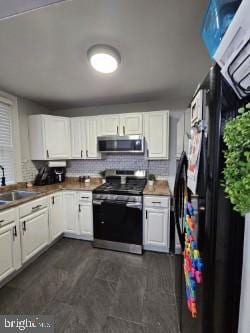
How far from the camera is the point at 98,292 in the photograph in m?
1.68

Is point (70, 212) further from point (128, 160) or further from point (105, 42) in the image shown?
point (105, 42)

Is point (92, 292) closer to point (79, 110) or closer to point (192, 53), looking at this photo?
point (192, 53)

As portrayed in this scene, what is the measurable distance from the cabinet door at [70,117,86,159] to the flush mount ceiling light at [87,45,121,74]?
1441 mm

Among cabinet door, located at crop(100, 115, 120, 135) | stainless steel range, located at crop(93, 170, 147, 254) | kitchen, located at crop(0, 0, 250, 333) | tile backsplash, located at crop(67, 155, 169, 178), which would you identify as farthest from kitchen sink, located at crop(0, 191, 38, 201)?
cabinet door, located at crop(100, 115, 120, 135)

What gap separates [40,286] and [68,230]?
0.98m

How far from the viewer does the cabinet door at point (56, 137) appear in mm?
2756

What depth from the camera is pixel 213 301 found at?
2.21 feet

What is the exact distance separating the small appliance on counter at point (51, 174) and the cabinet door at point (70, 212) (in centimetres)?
50

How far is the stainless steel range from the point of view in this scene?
229cm

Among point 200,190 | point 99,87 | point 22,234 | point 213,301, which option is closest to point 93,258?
point 22,234

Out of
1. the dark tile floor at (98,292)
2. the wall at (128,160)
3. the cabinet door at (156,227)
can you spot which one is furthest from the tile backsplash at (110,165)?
the dark tile floor at (98,292)

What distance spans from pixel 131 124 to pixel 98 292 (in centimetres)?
229

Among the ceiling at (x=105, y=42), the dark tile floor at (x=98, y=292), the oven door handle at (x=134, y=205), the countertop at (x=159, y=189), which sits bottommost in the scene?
the dark tile floor at (x=98, y=292)

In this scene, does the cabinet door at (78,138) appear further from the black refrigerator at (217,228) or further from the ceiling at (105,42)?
the black refrigerator at (217,228)
